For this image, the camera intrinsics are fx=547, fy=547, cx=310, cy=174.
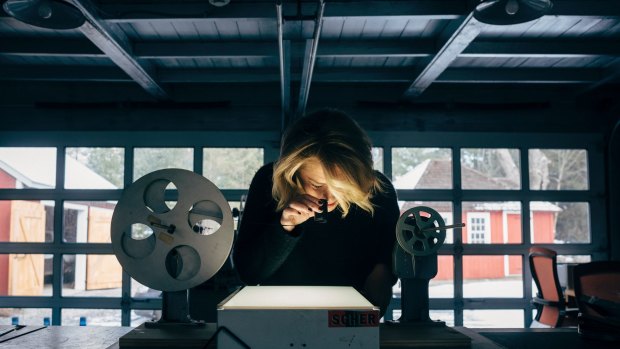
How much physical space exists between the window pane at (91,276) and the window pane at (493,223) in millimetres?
3417

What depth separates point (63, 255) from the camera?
527 cm

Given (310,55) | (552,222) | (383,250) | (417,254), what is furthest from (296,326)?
(552,222)

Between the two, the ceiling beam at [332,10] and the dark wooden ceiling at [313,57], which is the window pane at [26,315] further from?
the ceiling beam at [332,10]

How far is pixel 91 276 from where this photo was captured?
17.2 ft

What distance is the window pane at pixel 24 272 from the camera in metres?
5.27

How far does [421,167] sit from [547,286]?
1.56 meters

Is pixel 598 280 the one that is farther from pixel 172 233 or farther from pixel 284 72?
pixel 172 233

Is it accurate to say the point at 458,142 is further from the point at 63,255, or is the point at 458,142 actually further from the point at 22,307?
the point at 22,307

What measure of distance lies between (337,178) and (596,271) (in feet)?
9.84

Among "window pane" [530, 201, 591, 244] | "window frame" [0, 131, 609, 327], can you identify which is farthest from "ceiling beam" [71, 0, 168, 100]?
"window pane" [530, 201, 591, 244]

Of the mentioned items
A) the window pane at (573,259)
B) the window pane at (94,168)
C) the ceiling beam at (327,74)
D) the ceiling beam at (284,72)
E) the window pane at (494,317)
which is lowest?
the window pane at (494,317)

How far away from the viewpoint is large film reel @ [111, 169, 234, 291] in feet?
4.42

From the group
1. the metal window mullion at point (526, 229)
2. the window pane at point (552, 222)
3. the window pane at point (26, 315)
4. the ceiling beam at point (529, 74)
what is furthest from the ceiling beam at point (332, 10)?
the window pane at point (26, 315)

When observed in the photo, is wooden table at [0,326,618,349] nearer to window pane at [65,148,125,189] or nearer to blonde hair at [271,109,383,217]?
blonde hair at [271,109,383,217]
